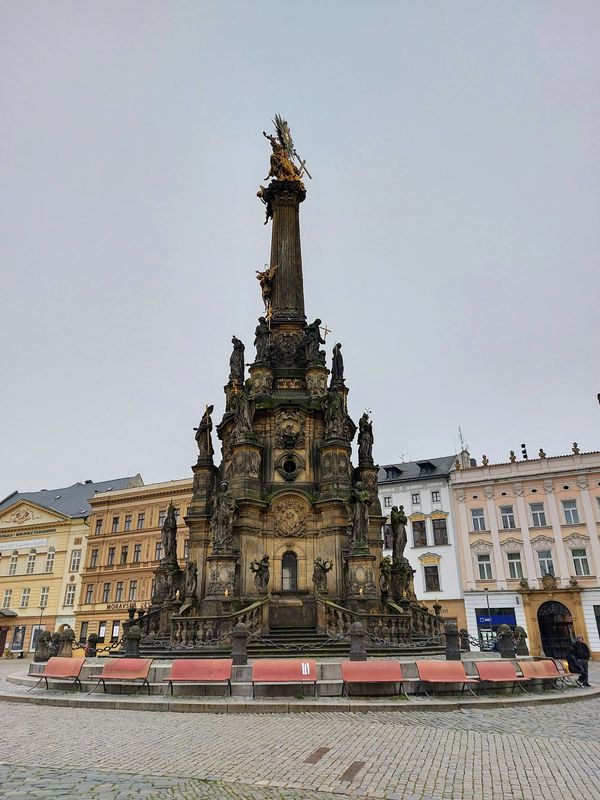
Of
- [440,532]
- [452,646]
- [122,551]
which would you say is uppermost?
[440,532]

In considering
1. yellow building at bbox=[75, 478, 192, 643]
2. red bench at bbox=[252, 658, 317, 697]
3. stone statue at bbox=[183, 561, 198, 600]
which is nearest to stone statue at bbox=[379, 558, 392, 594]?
stone statue at bbox=[183, 561, 198, 600]

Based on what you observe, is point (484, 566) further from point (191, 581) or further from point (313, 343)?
point (191, 581)

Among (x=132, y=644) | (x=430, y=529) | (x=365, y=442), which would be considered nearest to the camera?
(x=132, y=644)

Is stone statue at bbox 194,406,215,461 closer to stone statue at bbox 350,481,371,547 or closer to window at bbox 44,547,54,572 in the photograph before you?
stone statue at bbox 350,481,371,547

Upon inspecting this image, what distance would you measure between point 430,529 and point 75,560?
29956 mm

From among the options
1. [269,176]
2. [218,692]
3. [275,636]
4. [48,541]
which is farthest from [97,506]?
[218,692]

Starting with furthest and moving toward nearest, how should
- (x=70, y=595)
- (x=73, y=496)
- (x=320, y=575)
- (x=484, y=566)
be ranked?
(x=73, y=496) < (x=70, y=595) < (x=484, y=566) < (x=320, y=575)

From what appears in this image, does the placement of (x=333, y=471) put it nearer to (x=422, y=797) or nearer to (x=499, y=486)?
(x=422, y=797)

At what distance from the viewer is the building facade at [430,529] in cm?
4078

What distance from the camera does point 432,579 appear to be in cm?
4166

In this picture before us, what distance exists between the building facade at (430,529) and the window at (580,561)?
7663 millimetres

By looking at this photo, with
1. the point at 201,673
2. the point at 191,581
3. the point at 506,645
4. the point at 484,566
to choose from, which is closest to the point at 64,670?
the point at 201,673

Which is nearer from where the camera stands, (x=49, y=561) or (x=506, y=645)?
(x=506, y=645)

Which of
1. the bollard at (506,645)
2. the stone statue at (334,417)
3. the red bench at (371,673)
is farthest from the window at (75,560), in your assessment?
the red bench at (371,673)
